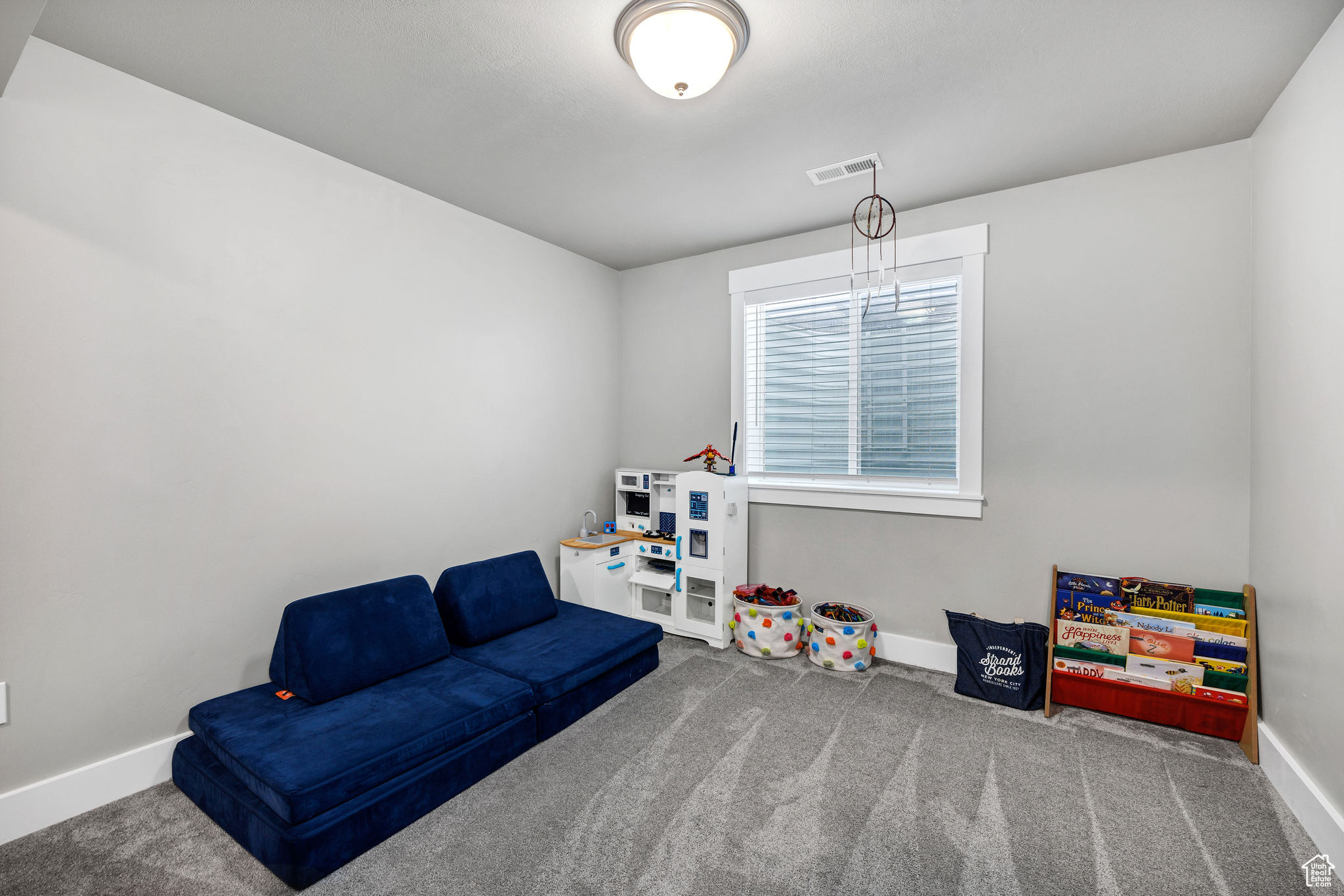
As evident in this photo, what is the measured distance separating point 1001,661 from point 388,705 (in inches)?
114

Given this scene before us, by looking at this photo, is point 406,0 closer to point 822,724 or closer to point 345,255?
point 345,255

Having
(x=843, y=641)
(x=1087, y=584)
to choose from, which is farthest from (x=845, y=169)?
(x=843, y=641)

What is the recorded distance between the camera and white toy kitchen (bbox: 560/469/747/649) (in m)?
3.79

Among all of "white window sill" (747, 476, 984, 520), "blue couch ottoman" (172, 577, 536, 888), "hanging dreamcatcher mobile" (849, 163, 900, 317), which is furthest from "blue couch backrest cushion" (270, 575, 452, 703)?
"hanging dreamcatcher mobile" (849, 163, 900, 317)

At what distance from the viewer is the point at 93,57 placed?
214cm

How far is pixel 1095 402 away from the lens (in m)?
3.00

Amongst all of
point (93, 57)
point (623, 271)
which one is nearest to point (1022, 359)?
point (623, 271)

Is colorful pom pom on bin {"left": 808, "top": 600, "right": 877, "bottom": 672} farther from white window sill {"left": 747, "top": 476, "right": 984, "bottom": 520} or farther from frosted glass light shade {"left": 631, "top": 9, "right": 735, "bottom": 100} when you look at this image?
frosted glass light shade {"left": 631, "top": 9, "right": 735, "bottom": 100}

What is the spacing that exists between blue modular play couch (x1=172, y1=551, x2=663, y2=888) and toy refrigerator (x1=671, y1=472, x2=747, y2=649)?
0.60 metres

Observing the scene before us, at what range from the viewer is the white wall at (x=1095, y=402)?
2736 millimetres

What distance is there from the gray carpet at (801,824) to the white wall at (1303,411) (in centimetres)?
43

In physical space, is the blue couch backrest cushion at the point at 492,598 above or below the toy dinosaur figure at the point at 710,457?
below

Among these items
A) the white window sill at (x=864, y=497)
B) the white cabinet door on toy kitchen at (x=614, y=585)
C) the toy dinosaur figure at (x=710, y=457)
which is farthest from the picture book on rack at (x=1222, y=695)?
the white cabinet door on toy kitchen at (x=614, y=585)

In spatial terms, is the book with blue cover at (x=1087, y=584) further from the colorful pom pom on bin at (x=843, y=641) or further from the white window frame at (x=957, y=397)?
the colorful pom pom on bin at (x=843, y=641)
